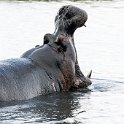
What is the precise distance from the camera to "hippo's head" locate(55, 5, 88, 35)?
39.0 feet

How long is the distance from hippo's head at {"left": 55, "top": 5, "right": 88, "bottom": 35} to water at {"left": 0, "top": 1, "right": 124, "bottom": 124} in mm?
1203

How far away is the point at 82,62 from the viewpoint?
53.8 ft

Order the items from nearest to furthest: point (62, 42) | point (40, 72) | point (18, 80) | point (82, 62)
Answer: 1. point (18, 80)
2. point (40, 72)
3. point (62, 42)
4. point (82, 62)

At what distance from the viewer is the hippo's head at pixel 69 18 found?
39.0 ft

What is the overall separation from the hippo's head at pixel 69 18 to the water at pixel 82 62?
120 cm

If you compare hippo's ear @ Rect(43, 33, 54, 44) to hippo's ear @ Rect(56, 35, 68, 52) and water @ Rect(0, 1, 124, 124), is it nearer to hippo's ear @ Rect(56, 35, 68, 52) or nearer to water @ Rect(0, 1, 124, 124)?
hippo's ear @ Rect(56, 35, 68, 52)

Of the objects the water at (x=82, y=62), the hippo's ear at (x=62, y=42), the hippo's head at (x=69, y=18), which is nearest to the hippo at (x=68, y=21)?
the hippo's head at (x=69, y=18)

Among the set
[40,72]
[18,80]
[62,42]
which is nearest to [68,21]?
[62,42]

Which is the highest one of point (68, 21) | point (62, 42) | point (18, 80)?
point (68, 21)

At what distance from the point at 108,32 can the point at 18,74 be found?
47.1ft

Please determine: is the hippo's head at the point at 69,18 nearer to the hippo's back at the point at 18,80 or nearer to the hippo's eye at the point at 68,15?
the hippo's eye at the point at 68,15

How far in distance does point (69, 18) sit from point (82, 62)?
15.0 feet

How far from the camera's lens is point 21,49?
726 inches

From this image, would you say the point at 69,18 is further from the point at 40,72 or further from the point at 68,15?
the point at 40,72
